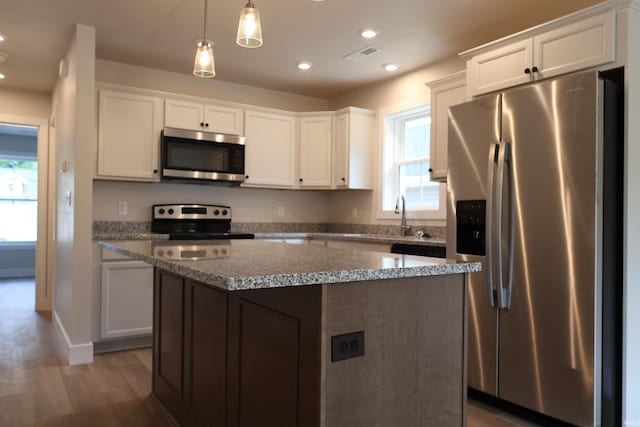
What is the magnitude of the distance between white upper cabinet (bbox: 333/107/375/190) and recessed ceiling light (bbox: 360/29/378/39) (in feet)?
3.75

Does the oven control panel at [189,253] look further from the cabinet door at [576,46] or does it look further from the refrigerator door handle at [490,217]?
the cabinet door at [576,46]

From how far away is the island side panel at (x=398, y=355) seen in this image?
52.6 inches

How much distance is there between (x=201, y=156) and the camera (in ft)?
14.0

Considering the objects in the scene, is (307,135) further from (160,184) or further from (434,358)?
(434,358)

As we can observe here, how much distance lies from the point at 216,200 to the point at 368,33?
2.22 meters

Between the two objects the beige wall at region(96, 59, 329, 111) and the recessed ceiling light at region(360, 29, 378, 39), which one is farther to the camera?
the beige wall at region(96, 59, 329, 111)

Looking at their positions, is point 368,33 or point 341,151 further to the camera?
point 341,151

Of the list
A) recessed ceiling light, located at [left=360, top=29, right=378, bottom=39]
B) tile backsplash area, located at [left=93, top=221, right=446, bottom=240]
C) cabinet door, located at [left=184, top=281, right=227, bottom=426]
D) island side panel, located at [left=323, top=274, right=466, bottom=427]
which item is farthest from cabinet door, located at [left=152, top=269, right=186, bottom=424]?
recessed ceiling light, located at [left=360, top=29, right=378, bottom=39]

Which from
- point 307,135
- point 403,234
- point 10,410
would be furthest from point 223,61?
point 10,410

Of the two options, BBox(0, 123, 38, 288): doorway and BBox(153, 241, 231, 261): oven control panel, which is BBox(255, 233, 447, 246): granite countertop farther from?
BBox(0, 123, 38, 288): doorway

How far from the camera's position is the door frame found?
17.3 ft

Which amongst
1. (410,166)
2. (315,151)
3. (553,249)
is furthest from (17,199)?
(553,249)

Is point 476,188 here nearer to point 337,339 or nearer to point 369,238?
point 369,238

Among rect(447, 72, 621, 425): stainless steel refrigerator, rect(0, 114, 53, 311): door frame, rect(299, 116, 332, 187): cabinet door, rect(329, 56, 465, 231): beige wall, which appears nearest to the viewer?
rect(447, 72, 621, 425): stainless steel refrigerator
